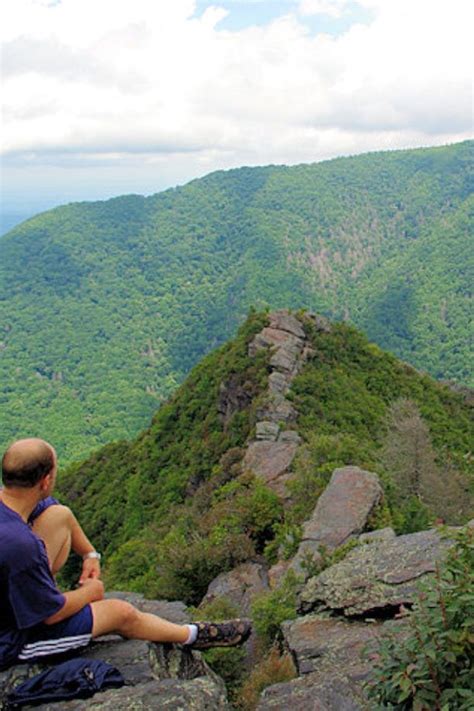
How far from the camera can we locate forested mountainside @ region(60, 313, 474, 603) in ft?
47.5

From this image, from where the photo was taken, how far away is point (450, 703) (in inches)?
147

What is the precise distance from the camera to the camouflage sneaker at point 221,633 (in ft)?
20.1

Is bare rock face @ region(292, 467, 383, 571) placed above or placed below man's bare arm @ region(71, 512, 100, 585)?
below

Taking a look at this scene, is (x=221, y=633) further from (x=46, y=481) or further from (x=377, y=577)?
(x=46, y=481)

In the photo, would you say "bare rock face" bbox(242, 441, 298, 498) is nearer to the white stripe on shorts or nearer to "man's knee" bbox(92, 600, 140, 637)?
"man's knee" bbox(92, 600, 140, 637)

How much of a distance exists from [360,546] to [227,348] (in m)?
29.7

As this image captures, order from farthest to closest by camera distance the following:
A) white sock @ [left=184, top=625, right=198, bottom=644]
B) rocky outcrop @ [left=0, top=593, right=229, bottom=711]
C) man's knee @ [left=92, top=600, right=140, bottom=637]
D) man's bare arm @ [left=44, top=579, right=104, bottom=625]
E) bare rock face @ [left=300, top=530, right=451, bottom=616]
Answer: bare rock face @ [left=300, top=530, right=451, bottom=616], white sock @ [left=184, top=625, right=198, bottom=644], man's knee @ [left=92, top=600, right=140, bottom=637], man's bare arm @ [left=44, top=579, right=104, bottom=625], rocky outcrop @ [left=0, top=593, right=229, bottom=711]

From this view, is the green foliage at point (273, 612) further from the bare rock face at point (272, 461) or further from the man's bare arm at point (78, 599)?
the bare rock face at point (272, 461)

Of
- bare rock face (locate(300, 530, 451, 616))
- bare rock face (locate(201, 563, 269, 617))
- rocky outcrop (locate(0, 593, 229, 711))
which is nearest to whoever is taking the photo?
rocky outcrop (locate(0, 593, 229, 711))

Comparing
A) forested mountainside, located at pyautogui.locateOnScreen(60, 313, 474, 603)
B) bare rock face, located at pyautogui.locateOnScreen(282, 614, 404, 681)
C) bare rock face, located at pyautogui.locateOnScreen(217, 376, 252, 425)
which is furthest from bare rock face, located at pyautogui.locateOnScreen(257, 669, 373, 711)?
bare rock face, located at pyautogui.locateOnScreen(217, 376, 252, 425)

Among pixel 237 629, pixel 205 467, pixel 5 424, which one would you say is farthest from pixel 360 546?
pixel 5 424

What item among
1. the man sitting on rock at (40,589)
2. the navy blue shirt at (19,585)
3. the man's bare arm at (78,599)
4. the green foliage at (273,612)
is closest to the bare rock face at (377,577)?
the green foliage at (273,612)

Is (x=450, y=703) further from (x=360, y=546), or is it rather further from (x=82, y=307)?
(x=82, y=307)

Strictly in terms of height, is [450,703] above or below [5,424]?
above
